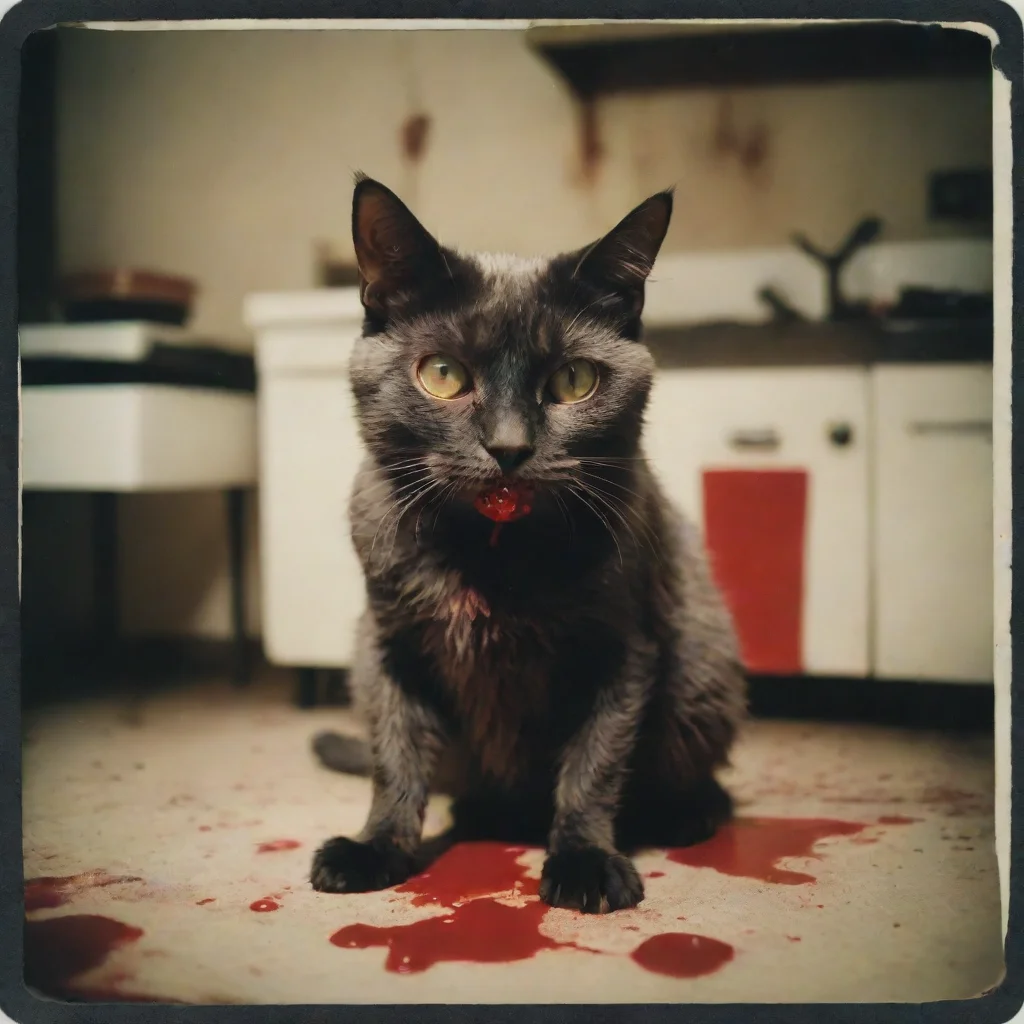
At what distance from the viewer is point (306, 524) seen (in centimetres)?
157

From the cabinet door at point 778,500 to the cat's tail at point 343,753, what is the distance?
2.14ft

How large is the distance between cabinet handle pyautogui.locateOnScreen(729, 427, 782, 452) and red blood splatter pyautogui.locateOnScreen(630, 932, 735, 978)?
0.88 metres

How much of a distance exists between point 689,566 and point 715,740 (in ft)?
0.71

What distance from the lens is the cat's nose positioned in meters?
0.78

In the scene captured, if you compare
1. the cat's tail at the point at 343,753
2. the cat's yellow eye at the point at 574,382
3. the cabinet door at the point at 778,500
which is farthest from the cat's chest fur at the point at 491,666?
the cabinet door at the point at 778,500

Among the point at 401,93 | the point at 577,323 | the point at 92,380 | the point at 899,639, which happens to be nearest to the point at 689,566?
the point at 577,323

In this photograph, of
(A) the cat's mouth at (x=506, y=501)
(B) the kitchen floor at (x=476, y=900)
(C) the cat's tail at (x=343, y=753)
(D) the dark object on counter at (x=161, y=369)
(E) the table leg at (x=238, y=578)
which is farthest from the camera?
(E) the table leg at (x=238, y=578)

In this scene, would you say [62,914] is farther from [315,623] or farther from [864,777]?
[864,777]

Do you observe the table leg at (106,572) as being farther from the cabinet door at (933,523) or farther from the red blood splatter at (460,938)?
the cabinet door at (933,523)

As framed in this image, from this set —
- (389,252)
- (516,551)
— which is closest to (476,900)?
(516,551)

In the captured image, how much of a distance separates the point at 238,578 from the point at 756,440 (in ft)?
3.13

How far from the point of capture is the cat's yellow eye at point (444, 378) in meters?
0.86

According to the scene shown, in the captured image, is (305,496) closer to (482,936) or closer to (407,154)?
(407,154)

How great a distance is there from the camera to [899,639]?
4.68ft
